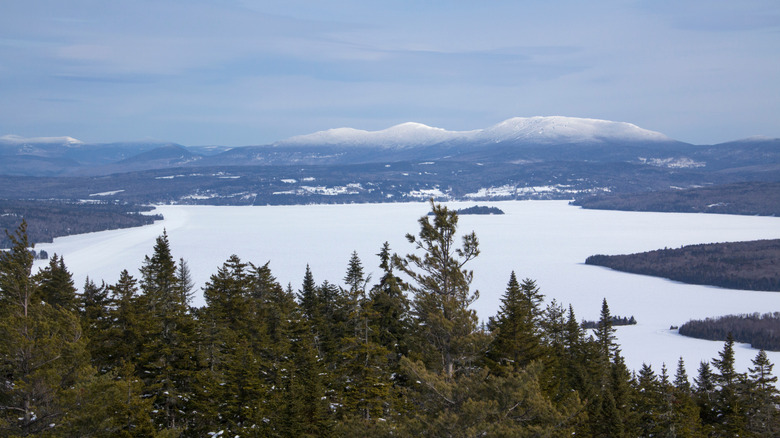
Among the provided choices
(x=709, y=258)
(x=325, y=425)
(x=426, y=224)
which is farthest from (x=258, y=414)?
(x=709, y=258)

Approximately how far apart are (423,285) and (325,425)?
8.53m

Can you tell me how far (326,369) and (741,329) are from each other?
78213mm

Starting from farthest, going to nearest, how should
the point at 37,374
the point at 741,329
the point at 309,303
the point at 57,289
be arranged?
the point at 741,329, the point at 309,303, the point at 57,289, the point at 37,374

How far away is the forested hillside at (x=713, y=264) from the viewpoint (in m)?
130

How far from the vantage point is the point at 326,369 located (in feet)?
92.9

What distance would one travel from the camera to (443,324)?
50.0 feet

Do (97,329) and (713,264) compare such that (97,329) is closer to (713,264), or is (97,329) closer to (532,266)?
(532,266)

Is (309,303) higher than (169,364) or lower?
lower

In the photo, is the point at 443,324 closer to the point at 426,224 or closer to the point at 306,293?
the point at 426,224

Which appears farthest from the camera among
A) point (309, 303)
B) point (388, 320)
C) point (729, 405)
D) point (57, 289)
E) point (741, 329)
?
point (741, 329)

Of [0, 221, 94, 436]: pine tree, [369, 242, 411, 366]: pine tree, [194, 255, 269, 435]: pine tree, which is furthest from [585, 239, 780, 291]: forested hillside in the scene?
[0, 221, 94, 436]: pine tree

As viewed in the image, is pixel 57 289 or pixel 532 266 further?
pixel 532 266

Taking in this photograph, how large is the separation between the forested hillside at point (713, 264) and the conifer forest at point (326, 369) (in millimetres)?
104240

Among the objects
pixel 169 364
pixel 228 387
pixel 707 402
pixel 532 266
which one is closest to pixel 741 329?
pixel 532 266
